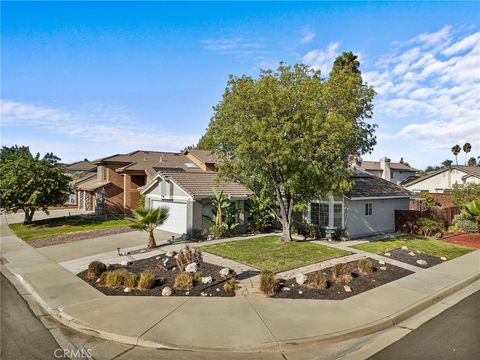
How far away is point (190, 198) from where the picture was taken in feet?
64.7

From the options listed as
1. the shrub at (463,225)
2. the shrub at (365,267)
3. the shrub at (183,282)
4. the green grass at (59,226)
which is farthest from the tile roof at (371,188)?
the green grass at (59,226)

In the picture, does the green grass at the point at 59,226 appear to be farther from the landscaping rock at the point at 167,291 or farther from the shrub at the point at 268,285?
the shrub at the point at 268,285

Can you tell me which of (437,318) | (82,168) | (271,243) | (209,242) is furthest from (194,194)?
(82,168)

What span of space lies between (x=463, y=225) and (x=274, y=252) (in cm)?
1470

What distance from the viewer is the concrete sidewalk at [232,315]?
7.04 metres

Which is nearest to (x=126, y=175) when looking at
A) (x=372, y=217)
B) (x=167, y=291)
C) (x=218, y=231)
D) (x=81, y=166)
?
(x=218, y=231)

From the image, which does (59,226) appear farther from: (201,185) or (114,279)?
(114,279)

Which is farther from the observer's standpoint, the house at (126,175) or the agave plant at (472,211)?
the house at (126,175)

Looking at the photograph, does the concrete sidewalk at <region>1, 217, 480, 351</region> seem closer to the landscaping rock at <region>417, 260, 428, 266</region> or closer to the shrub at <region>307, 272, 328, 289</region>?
the shrub at <region>307, 272, 328, 289</region>

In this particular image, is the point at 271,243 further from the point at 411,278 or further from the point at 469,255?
the point at 469,255

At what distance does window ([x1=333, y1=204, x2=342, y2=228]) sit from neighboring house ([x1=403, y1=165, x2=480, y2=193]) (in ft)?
83.9

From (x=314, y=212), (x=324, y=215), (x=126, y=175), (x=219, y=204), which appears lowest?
(x=324, y=215)

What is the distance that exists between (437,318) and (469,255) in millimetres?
9277

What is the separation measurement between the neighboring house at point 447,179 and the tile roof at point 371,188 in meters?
19.5
